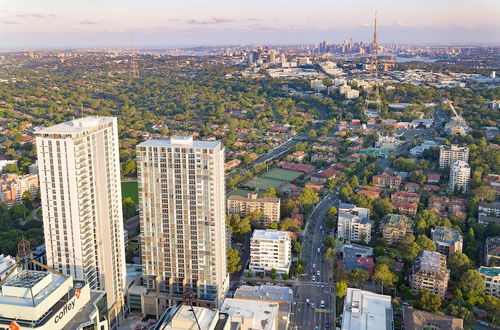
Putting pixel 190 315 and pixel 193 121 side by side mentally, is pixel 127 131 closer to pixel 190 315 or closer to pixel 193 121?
pixel 193 121

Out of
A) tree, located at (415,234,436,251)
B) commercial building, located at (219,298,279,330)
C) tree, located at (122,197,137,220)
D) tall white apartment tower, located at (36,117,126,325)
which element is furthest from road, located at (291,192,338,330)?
tree, located at (122,197,137,220)

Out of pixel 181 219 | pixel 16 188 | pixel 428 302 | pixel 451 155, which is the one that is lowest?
pixel 428 302

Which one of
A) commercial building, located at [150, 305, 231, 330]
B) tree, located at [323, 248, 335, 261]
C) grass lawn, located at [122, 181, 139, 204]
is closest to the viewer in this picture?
commercial building, located at [150, 305, 231, 330]

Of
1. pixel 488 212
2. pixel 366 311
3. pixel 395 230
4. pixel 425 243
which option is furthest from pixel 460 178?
pixel 366 311

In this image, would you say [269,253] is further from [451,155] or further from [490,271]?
[451,155]

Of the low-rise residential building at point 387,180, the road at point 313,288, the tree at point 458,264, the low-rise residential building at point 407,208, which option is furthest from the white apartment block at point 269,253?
the low-rise residential building at point 387,180

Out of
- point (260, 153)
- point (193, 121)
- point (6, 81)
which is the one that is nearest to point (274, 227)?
point (260, 153)

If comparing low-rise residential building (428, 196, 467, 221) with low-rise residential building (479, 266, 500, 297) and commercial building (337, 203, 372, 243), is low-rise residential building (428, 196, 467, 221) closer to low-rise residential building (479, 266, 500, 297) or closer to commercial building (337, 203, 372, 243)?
commercial building (337, 203, 372, 243)
